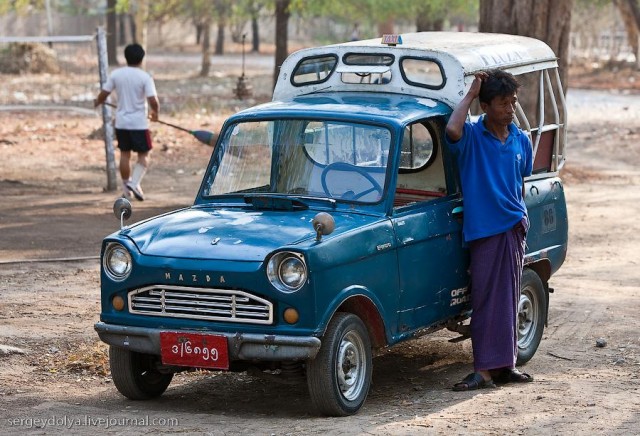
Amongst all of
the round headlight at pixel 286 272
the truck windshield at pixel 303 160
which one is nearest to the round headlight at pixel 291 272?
the round headlight at pixel 286 272

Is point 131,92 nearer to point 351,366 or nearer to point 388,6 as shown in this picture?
point 351,366

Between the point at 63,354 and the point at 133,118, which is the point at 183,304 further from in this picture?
the point at 133,118

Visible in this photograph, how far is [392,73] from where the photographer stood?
304 inches

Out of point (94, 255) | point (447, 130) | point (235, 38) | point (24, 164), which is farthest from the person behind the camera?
point (235, 38)

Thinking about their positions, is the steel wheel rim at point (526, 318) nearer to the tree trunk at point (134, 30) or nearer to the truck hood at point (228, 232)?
the truck hood at point (228, 232)

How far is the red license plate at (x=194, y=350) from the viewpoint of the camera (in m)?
6.17

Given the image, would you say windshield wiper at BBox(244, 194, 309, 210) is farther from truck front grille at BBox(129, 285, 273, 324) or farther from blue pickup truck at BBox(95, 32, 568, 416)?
truck front grille at BBox(129, 285, 273, 324)

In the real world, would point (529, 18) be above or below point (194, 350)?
above

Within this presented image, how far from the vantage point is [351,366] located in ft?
21.5

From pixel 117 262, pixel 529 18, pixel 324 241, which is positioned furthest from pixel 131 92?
pixel 324 241

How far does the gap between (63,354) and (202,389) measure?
1.12 metres

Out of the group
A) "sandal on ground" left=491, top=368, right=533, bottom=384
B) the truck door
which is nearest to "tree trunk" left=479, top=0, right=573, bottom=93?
the truck door

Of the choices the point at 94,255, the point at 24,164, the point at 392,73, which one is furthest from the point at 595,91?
the point at 392,73

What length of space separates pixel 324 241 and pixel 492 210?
131 centimetres
